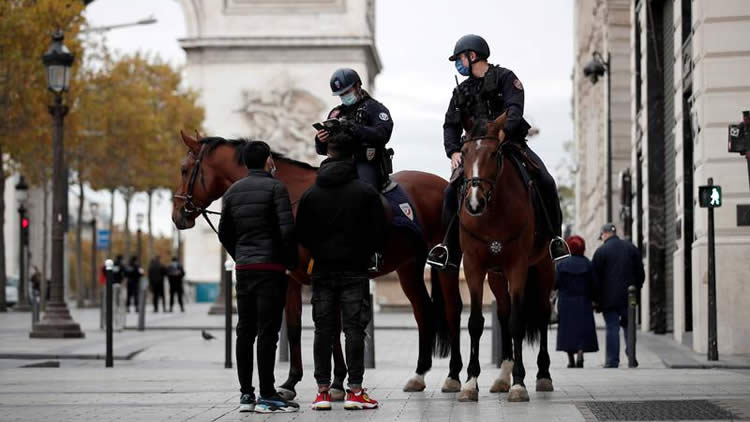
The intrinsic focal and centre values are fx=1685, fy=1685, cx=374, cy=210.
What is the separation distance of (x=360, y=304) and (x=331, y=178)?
1.01 metres

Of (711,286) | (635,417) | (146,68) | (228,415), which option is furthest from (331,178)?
(146,68)

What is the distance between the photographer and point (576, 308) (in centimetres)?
2205

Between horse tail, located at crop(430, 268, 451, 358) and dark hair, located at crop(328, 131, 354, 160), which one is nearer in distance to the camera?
dark hair, located at crop(328, 131, 354, 160)

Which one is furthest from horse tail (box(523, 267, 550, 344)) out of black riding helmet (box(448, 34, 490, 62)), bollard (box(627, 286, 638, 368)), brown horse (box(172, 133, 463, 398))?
bollard (box(627, 286, 638, 368))

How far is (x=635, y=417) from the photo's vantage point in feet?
38.3

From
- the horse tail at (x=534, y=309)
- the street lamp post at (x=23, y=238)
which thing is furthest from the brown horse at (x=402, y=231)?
the street lamp post at (x=23, y=238)

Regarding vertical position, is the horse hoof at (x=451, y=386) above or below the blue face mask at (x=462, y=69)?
below

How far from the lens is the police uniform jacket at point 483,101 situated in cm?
1430

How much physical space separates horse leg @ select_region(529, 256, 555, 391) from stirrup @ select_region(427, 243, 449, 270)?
4.26ft

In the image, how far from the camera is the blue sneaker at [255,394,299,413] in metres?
12.8

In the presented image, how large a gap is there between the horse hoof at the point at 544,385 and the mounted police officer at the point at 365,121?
7.25 feet

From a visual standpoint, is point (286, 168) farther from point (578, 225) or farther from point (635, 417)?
point (578, 225)

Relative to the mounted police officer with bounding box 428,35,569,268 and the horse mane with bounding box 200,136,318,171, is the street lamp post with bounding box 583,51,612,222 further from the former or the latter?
the horse mane with bounding box 200,136,318,171

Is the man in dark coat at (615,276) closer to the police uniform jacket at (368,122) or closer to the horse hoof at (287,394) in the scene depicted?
the police uniform jacket at (368,122)
